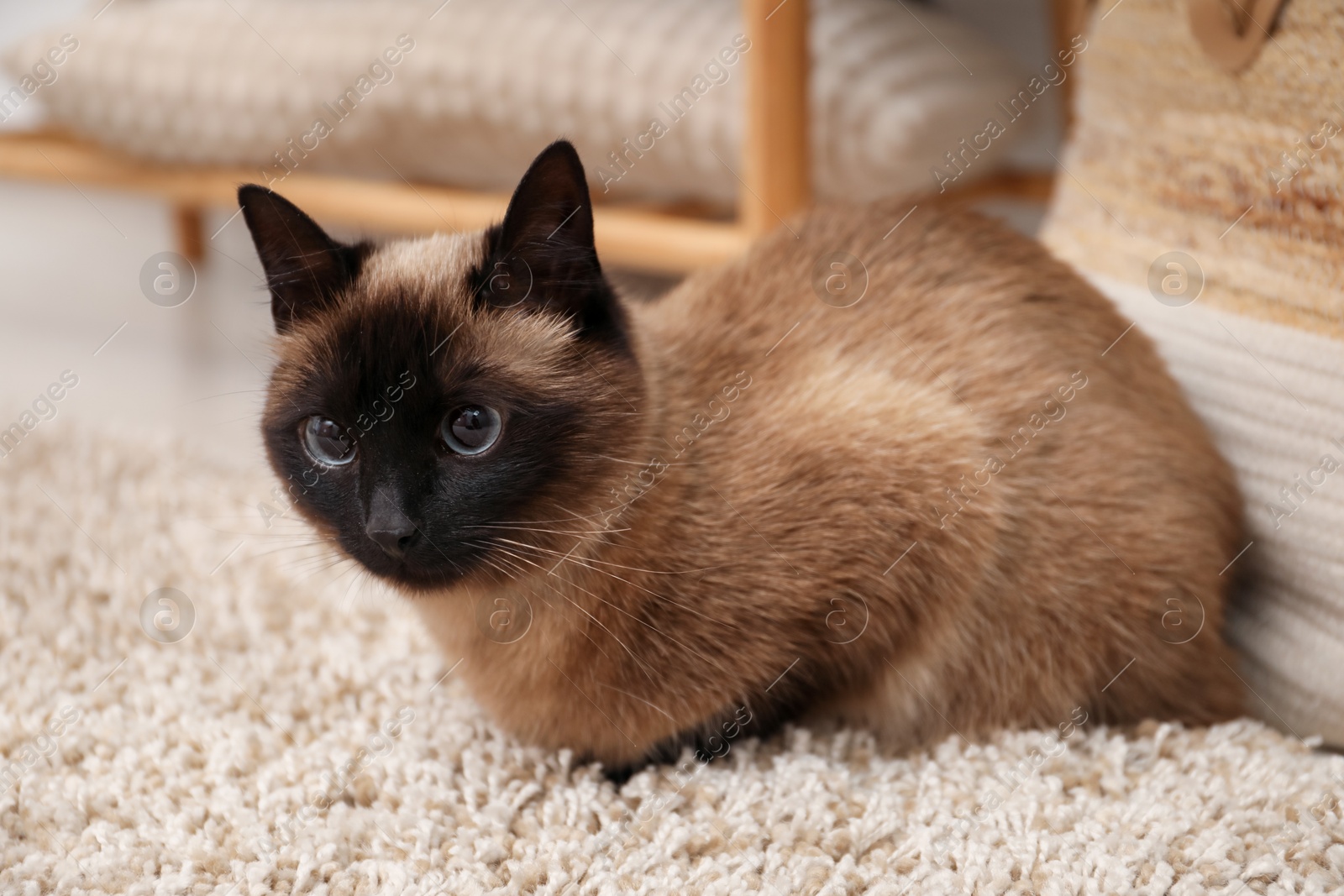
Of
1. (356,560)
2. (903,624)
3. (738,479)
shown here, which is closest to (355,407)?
(356,560)

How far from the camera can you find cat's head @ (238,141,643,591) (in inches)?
33.4

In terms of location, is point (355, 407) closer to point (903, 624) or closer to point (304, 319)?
point (304, 319)

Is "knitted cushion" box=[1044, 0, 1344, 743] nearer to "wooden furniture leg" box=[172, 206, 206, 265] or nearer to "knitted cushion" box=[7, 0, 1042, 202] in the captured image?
"knitted cushion" box=[7, 0, 1042, 202]

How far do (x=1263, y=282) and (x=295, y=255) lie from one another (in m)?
0.89

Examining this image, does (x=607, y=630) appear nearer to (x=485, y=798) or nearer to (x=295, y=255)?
(x=485, y=798)

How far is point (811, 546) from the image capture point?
0.97 m

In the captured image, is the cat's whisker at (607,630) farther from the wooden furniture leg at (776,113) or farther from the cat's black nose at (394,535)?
the wooden furniture leg at (776,113)

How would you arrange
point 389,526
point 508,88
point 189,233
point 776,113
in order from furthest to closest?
point 189,233 < point 508,88 < point 776,113 < point 389,526

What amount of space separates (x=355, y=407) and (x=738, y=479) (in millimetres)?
332

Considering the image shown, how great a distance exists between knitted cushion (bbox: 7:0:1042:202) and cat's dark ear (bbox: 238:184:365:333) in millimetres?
860

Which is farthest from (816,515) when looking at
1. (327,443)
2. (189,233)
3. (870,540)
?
(189,233)

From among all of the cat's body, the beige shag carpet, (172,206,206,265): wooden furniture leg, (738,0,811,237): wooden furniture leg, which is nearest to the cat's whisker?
the cat's body

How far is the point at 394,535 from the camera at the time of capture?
32.5 inches

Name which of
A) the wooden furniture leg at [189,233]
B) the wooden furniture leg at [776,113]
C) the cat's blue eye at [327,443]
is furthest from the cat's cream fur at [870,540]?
the wooden furniture leg at [189,233]
